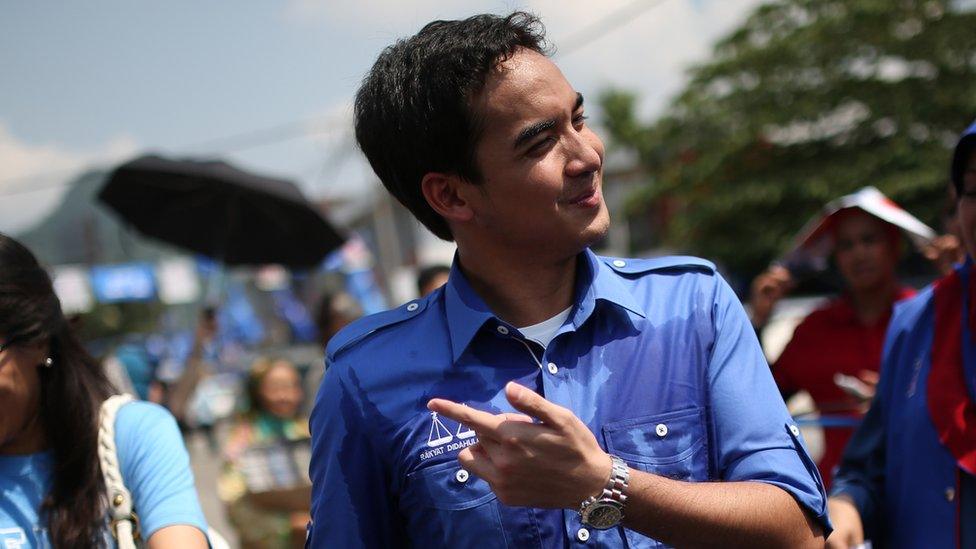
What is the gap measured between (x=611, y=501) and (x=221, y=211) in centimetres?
679

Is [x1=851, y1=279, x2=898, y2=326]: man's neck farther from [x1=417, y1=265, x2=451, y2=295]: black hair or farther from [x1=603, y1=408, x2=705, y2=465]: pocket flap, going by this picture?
[x1=603, y1=408, x2=705, y2=465]: pocket flap

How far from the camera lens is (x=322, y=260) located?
7.92 m

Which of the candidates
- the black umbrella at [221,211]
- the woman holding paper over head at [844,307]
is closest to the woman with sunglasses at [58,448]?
the woman holding paper over head at [844,307]

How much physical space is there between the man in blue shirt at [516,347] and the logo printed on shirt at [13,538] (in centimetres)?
84

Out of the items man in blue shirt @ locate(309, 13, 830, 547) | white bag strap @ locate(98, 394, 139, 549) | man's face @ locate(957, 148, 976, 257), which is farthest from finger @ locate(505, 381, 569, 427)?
man's face @ locate(957, 148, 976, 257)

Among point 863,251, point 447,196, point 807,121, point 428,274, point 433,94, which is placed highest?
point 433,94

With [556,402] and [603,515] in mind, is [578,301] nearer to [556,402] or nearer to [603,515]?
[556,402]

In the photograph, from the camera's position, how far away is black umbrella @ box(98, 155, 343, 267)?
754cm

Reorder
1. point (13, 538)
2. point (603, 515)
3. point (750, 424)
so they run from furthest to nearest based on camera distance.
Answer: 1. point (13, 538)
2. point (750, 424)
3. point (603, 515)

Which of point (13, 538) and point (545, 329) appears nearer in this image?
point (545, 329)

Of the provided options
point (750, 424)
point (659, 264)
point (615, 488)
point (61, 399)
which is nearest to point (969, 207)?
point (659, 264)

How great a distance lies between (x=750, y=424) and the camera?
175cm

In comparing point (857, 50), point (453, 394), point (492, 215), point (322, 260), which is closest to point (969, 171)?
point (492, 215)

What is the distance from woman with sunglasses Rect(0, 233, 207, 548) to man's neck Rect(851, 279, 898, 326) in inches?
115
